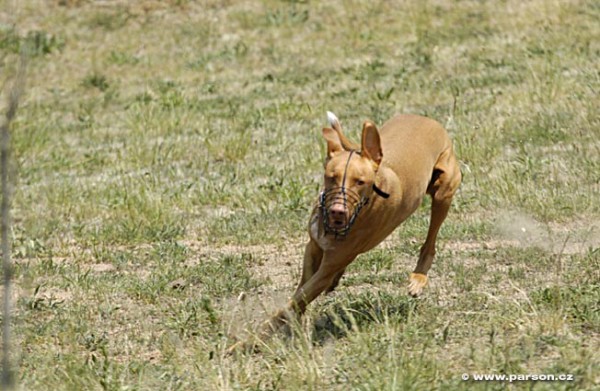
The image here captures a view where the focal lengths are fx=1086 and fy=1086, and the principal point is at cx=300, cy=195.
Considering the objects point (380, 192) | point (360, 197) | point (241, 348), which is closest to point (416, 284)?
point (380, 192)

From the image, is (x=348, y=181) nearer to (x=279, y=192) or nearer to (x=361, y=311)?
(x=361, y=311)

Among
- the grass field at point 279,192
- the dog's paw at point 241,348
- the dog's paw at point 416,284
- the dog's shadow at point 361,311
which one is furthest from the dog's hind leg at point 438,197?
the dog's paw at point 241,348

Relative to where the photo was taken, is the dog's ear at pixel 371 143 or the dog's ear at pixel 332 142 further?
the dog's ear at pixel 332 142

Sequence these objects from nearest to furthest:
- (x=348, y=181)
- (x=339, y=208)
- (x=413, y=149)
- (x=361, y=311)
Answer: (x=339, y=208), (x=348, y=181), (x=361, y=311), (x=413, y=149)

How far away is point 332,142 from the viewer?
239 inches

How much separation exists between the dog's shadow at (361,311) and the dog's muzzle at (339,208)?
492 mm

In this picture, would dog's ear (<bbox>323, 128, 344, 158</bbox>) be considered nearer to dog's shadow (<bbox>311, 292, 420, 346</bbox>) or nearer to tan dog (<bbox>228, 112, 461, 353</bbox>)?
tan dog (<bbox>228, 112, 461, 353</bbox>)

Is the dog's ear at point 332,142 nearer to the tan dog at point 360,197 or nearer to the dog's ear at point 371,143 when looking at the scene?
the tan dog at point 360,197

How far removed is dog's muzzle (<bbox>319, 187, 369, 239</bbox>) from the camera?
5734 millimetres

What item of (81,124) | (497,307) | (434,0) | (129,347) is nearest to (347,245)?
(497,307)

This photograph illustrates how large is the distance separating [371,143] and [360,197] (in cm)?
31

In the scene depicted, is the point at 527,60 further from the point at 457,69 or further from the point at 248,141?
the point at 248,141

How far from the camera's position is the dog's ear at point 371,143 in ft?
19.3

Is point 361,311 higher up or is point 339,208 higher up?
point 339,208
